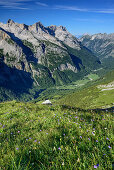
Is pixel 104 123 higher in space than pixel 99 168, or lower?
lower

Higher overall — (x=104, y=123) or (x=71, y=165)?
(x=71, y=165)

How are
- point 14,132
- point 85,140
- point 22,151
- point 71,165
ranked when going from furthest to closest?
point 14,132 → point 85,140 → point 22,151 → point 71,165

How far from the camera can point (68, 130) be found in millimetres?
5578

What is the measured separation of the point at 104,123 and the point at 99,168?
11.9ft

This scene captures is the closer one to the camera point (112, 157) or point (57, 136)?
point (112, 157)

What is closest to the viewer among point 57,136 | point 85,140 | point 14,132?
point 85,140

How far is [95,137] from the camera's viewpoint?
4.34 meters

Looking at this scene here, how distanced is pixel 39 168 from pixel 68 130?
2.46m

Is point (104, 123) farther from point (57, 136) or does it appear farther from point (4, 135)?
point (4, 135)

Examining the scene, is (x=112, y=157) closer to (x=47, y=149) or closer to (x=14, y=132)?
(x=47, y=149)

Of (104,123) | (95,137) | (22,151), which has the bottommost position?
(104,123)

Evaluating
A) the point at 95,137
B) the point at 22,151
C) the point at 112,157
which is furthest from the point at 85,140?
the point at 22,151

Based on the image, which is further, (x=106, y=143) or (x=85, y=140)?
(x=85, y=140)

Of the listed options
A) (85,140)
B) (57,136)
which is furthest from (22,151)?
(85,140)
